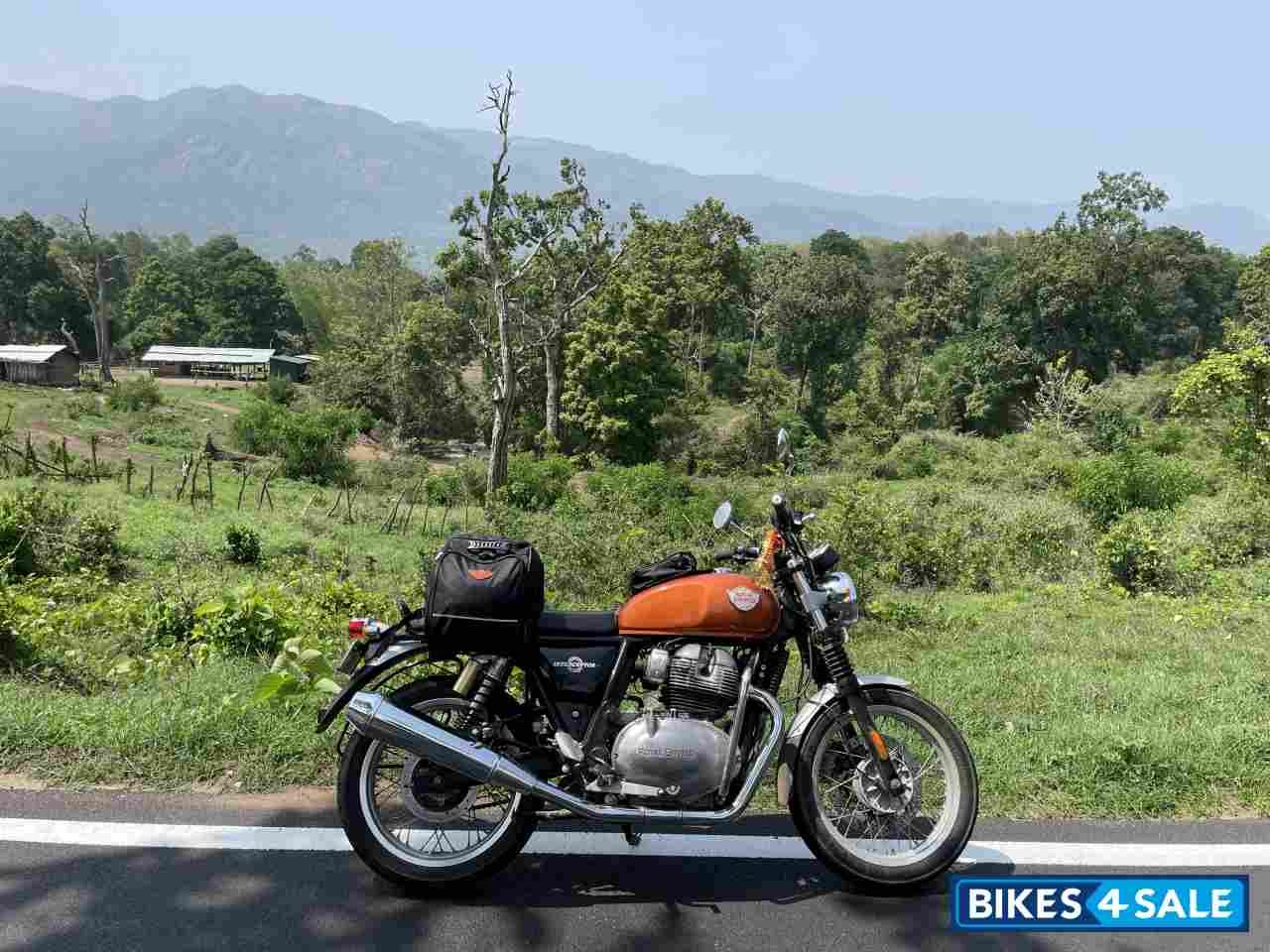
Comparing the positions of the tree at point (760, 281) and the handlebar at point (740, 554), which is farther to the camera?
the tree at point (760, 281)

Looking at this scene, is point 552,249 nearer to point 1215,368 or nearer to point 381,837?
point 1215,368

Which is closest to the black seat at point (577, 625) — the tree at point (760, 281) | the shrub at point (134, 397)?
the tree at point (760, 281)

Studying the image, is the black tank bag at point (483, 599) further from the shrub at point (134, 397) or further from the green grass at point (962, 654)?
the shrub at point (134, 397)

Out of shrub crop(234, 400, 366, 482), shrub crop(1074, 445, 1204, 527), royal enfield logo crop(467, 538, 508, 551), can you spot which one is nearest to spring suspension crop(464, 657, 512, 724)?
royal enfield logo crop(467, 538, 508, 551)

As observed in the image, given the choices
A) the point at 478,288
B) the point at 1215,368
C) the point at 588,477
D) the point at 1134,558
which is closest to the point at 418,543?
the point at 588,477

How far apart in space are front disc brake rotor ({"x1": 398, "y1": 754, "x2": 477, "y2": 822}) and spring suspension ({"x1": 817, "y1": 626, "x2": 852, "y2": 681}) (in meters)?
1.34

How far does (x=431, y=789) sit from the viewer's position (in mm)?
3268

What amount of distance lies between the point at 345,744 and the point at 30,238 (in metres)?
72.7

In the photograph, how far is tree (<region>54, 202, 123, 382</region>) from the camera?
52.7 metres

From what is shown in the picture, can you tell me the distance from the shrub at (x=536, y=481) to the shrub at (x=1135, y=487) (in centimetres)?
1451

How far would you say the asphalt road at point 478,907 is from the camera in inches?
109

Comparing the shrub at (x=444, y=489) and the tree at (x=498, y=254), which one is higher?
the tree at (x=498, y=254)

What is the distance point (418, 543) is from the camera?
65.4 feet

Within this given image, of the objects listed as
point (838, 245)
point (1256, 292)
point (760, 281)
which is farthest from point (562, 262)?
point (1256, 292)
